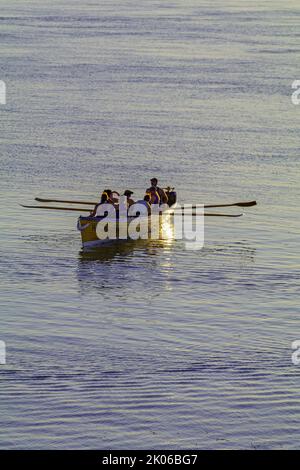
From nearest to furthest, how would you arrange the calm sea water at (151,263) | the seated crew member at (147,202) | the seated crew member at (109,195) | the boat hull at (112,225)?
1. the calm sea water at (151,263)
2. the boat hull at (112,225)
3. the seated crew member at (109,195)
4. the seated crew member at (147,202)

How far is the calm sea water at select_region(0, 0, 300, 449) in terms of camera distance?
53.8ft

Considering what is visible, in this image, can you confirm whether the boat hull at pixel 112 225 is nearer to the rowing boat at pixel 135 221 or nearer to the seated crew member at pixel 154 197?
the rowing boat at pixel 135 221

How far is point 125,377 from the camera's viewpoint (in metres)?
17.9

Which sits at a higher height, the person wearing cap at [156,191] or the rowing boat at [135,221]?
the person wearing cap at [156,191]

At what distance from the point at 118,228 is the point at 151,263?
184cm

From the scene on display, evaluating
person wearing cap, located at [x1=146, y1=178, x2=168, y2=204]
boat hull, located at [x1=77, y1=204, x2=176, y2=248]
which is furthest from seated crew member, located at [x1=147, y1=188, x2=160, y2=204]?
boat hull, located at [x1=77, y1=204, x2=176, y2=248]

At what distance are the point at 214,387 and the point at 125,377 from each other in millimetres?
1622

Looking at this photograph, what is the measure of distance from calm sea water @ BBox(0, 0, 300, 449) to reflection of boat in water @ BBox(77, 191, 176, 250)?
384 millimetres

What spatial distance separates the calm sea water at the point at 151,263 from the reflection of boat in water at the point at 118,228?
0.38 meters

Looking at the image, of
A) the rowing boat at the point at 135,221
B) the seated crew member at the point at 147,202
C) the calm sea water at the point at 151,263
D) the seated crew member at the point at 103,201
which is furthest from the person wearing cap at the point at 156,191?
the seated crew member at the point at 103,201

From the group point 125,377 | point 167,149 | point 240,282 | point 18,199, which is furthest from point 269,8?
point 125,377

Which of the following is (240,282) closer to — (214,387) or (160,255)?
(160,255)

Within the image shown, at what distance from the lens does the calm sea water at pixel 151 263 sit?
16.4m

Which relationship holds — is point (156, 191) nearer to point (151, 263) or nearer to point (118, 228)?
point (118, 228)
